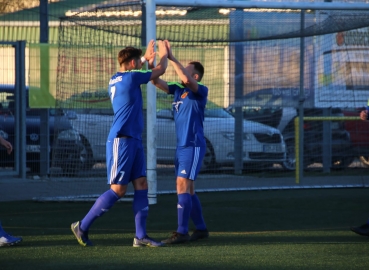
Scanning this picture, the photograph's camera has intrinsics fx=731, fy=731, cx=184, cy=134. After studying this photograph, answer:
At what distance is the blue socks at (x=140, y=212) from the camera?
733 centimetres

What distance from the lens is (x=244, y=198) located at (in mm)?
11805

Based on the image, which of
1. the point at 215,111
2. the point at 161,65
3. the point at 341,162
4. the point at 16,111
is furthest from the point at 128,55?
the point at 341,162

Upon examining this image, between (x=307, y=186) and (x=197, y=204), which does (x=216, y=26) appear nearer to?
(x=307, y=186)

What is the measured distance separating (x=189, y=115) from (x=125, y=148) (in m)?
0.85

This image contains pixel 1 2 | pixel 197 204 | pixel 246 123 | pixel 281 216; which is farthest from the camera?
pixel 1 2

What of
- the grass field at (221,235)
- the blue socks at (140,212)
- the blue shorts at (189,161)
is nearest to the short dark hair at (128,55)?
the blue shorts at (189,161)

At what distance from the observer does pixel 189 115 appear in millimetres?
7688

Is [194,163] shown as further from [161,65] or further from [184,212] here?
[161,65]

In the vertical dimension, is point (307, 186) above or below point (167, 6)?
below

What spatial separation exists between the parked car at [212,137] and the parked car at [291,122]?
0.17 meters

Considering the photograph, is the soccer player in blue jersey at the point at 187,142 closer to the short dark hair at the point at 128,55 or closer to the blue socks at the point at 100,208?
the short dark hair at the point at 128,55

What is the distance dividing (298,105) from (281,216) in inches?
158

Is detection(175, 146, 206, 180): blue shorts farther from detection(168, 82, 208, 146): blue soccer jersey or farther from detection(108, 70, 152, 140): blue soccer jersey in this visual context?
detection(108, 70, 152, 140): blue soccer jersey

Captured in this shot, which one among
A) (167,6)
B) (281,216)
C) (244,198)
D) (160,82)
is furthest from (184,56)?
(160,82)
